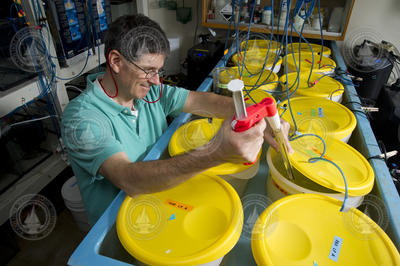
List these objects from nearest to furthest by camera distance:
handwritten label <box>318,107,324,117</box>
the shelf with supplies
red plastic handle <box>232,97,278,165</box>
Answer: red plastic handle <box>232,97,278,165</box>, handwritten label <box>318,107,324,117</box>, the shelf with supplies

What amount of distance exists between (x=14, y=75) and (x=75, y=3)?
61 centimetres

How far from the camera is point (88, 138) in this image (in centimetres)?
85

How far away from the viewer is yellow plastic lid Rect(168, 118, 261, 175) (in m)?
0.88

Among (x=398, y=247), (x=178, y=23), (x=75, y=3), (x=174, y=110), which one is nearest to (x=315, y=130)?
(x=398, y=247)

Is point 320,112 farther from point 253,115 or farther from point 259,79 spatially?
point 253,115

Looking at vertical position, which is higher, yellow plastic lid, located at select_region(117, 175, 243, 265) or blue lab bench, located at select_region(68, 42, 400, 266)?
yellow plastic lid, located at select_region(117, 175, 243, 265)

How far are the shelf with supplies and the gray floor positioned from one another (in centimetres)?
216

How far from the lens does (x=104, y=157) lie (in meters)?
0.81

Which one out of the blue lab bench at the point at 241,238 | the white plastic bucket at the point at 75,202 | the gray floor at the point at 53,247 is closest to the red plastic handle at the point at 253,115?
the blue lab bench at the point at 241,238

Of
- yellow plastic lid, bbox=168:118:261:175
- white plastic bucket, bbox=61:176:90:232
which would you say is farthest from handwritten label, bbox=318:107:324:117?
white plastic bucket, bbox=61:176:90:232

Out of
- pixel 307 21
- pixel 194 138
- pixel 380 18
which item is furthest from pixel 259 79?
pixel 380 18

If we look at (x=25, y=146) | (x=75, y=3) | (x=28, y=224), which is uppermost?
(x=75, y=3)

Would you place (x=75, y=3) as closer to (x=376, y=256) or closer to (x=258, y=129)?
(x=258, y=129)

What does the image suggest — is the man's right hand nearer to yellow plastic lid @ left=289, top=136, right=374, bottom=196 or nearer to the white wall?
yellow plastic lid @ left=289, top=136, right=374, bottom=196
